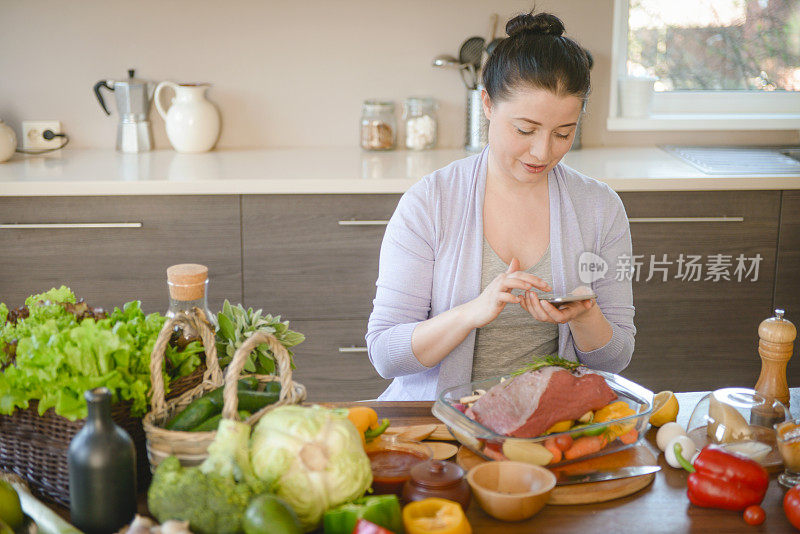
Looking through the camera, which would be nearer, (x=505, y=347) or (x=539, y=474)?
(x=539, y=474)

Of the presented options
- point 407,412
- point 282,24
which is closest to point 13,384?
point 407,412

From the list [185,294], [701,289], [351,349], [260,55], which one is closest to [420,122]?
[260,55]

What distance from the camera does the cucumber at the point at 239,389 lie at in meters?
1.14

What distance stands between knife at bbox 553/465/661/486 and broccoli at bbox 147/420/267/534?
1.38 feet

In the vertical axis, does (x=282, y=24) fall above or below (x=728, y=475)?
above

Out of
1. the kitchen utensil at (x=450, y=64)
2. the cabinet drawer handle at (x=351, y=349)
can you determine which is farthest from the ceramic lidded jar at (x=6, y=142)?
the kitchen utensil at (x=450, y=64)

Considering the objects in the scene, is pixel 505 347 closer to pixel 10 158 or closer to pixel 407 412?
pixel 407 412

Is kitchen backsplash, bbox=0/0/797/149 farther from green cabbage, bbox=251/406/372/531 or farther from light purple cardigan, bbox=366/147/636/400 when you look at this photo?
green cabbage, bbox=251/406/372/531

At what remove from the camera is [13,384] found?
3.56 ft

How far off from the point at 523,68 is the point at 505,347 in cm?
58

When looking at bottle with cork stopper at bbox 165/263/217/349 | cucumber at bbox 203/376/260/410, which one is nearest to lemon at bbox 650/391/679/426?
cucumber at bbox 203/376/260/410

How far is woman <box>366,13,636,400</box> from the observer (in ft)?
5.43

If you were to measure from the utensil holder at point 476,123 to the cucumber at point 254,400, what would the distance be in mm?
1921

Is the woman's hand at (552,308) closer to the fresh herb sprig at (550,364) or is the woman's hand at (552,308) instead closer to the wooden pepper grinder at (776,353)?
the fresh herb sprig at (550,364)
